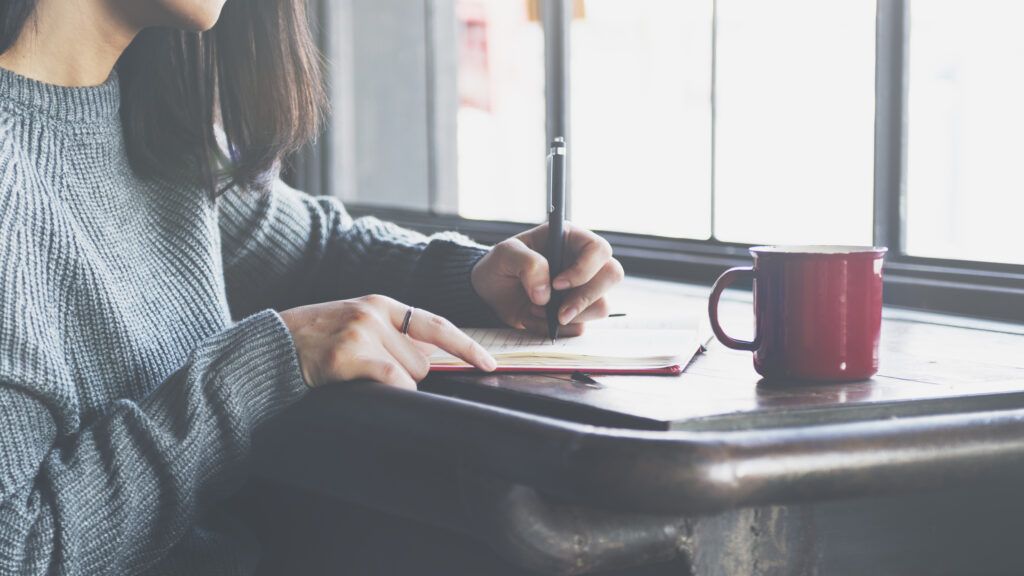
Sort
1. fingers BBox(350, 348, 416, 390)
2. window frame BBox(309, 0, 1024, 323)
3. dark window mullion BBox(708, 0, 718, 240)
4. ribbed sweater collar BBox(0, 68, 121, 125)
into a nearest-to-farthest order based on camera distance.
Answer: fingers BBox(350, 348, 416, 390), ribbed sweater collar BBox(0, 68, 121, 125), window frame BBox(309, 0, 1024, 323), dark window mullion BBox(708, 0, 718, 240)

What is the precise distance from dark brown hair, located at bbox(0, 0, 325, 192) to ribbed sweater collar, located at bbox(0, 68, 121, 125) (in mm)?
92

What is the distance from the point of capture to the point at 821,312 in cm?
97

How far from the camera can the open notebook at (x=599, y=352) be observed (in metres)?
1.09

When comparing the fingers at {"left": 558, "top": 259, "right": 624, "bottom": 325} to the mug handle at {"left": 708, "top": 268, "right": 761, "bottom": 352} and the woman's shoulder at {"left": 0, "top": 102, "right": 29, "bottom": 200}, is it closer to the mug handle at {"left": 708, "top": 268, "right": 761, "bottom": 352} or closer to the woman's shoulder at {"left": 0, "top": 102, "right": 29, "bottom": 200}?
the mug handle at {"left": 708, "top": 268, "right": 761, "bottom": 352}

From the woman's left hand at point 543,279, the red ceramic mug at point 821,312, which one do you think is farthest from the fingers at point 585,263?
the red ceramic mug at point 821,312

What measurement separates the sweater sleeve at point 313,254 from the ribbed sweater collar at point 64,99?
263 millimetres

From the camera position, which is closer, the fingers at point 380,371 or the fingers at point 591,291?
the fingers at point 380,371

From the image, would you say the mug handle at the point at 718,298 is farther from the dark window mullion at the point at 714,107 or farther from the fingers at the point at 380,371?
the dark window mullion at the point at 714,107

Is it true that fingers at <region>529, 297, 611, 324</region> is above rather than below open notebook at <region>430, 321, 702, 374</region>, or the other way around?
above

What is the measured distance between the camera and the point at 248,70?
5.17 ft

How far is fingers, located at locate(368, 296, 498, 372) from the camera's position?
1.11 m

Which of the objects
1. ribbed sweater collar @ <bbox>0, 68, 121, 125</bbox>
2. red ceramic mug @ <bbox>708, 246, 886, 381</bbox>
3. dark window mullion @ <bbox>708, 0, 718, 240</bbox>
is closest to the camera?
red ceramic mug @ <bbox>708, 246, 886, 381</bbox>

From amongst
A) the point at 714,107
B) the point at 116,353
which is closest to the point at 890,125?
the point at 714,107

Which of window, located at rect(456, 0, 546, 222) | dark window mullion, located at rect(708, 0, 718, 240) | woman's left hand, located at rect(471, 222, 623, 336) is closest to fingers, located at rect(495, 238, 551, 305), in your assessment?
woman's left hand, located at rect(471, 222, 623, 336)
